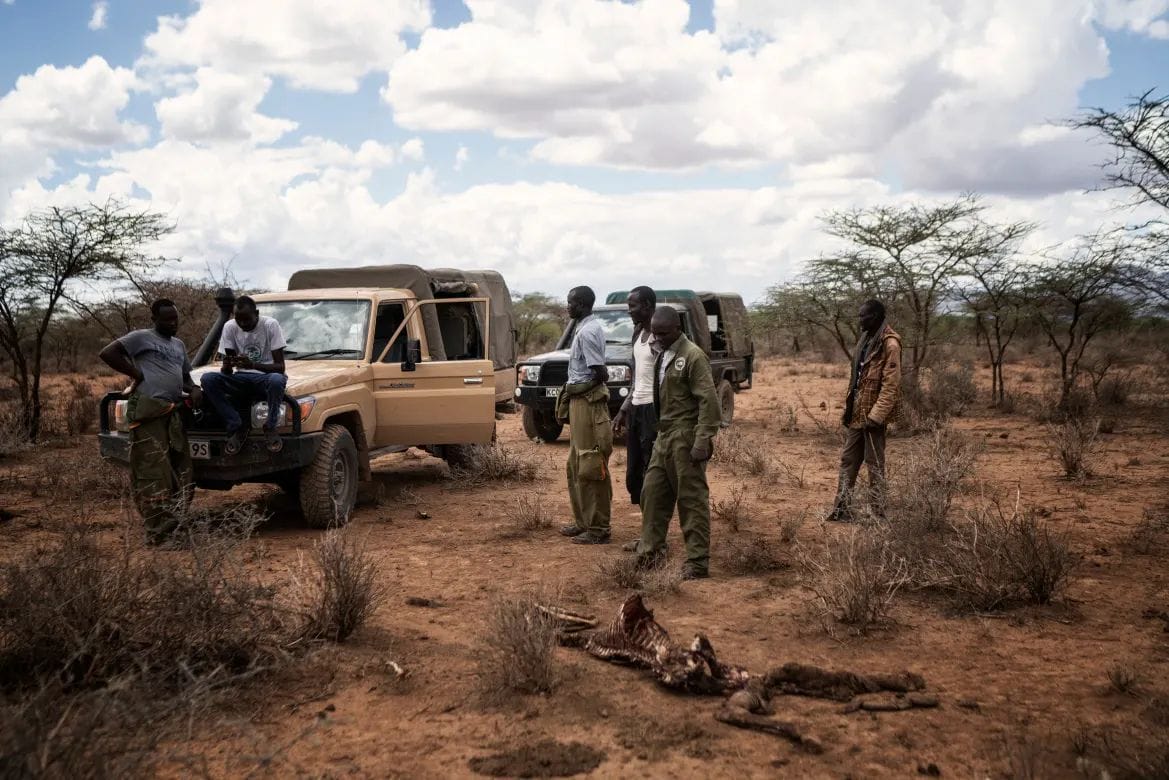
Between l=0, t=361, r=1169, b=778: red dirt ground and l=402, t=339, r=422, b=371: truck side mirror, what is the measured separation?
1.32 m

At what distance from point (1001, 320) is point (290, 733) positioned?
18.1m

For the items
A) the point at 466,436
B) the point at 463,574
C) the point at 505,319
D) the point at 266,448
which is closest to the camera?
the point at 463,574

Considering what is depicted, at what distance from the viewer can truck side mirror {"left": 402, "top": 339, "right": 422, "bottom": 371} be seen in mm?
7672

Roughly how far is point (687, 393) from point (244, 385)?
3192 mm

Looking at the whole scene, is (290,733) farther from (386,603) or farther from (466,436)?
(466,436)

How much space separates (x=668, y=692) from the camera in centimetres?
402

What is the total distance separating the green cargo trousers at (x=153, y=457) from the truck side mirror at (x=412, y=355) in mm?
1920

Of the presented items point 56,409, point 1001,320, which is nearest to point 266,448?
point 56,409

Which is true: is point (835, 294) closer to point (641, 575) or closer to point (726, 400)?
point (726, 400)

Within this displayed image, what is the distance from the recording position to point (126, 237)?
42.6 feet

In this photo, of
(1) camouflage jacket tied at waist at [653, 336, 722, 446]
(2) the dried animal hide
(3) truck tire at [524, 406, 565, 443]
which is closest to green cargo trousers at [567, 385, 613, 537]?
(1) camouflage jacket tied at waist at [653, 336, 722, 446]

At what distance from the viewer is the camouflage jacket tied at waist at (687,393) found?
5.61 metres

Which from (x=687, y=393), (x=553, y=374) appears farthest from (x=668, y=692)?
(x=553, y=374)

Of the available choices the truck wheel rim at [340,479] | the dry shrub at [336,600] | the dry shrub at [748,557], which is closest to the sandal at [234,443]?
the truck wheel rim at [340,479]
